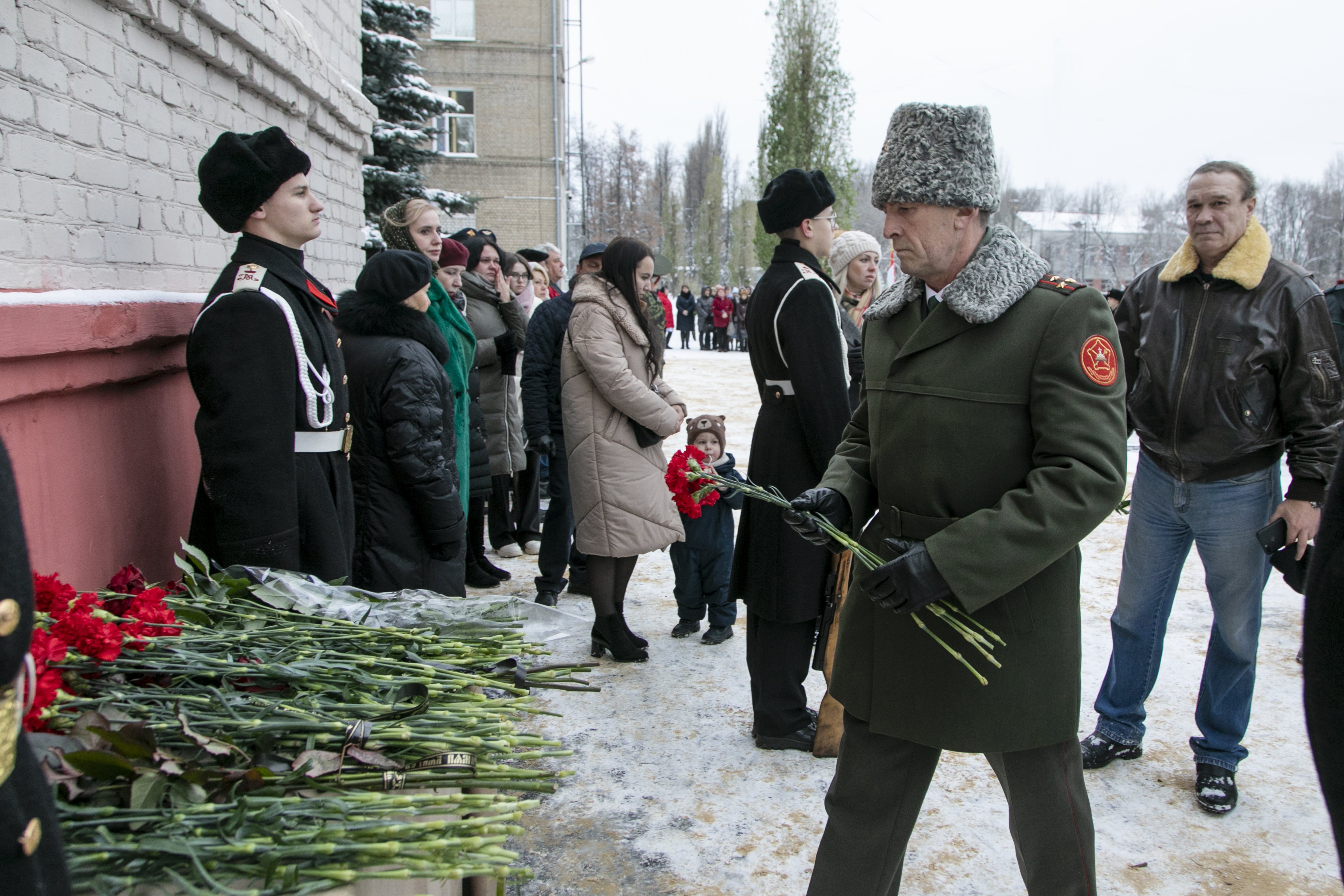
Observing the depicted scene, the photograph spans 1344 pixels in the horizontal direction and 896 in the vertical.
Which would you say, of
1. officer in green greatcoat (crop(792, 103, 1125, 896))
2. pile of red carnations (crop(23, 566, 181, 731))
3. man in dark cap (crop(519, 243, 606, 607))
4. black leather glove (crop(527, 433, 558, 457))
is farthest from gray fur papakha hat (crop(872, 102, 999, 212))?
black leather glove (crop(527, 433, 558, 457))

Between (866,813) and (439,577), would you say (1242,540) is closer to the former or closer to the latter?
(866,813)

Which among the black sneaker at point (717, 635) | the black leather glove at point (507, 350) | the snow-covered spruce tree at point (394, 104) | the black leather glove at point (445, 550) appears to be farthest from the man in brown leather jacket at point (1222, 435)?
the snow-covered spruce tree at point (394, 104)

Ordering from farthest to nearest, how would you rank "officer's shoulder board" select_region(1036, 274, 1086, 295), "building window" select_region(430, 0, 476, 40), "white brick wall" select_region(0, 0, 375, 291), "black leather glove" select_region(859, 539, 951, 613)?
"building window" select_region(430, 0, 476, 40) → "white brick wall" select_region(0, 0, 375, 291) → "officer's shoulder board" select_region(1036, 274, 1086, 295) → "black leather glove" select_region(859, 539, 951, 613)

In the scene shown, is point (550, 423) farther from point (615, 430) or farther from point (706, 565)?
point (706, 565)

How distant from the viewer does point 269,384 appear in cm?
250

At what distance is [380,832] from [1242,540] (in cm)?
289

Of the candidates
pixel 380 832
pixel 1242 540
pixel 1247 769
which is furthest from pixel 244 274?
pixel 1247 769

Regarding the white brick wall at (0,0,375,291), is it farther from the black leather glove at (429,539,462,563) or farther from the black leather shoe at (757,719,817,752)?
the black leather shoe at (757,719,817,752)

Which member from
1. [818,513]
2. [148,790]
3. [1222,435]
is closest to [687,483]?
[818,513]

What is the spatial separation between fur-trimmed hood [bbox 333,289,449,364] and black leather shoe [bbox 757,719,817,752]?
6.28 feet

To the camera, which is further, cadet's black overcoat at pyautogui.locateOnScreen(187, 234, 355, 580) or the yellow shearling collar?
the yellow shearling collar

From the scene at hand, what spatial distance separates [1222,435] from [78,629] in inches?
125

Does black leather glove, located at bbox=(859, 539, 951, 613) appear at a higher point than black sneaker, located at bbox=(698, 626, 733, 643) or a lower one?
higher

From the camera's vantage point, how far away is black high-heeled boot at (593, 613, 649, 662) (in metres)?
4.36
